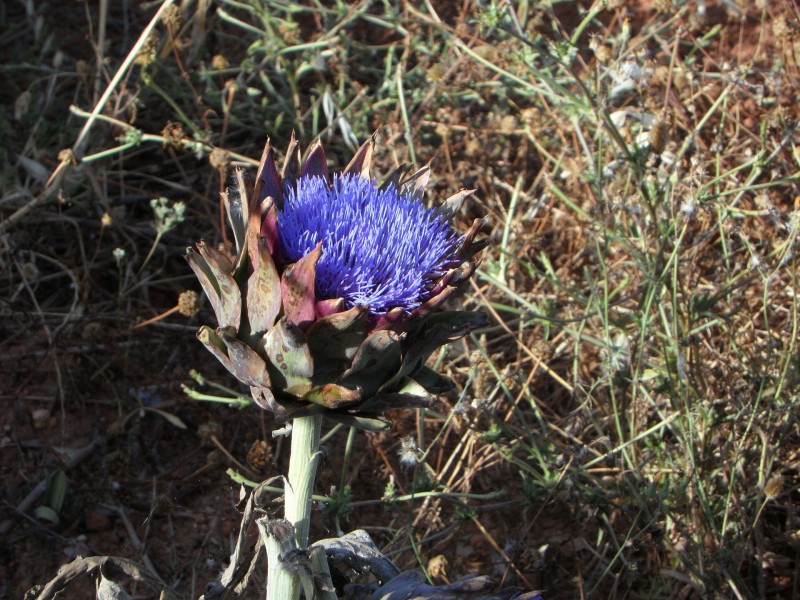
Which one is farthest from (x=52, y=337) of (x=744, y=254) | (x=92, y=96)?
(x=744, y=254)

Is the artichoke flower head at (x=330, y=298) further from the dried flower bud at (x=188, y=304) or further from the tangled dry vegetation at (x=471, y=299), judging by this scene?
the dried flower bud at (x=188, y=304)

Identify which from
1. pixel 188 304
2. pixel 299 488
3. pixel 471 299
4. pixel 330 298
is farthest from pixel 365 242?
pixel 471 299

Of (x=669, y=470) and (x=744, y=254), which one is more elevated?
(x=744, y=254)

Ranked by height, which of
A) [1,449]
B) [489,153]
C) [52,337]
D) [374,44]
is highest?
[374,44]

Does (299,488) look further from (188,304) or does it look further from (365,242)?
(188,304)

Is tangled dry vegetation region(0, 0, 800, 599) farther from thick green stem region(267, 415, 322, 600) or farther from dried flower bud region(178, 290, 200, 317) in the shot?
thick green stem region(267, 415, 322, 600)

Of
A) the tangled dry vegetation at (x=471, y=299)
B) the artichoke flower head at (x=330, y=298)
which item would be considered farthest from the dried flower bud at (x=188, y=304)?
the artichoke flower head at (x=330, y=298)

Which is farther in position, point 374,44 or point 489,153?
point 374,44

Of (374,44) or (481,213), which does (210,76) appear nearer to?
(374,44)
